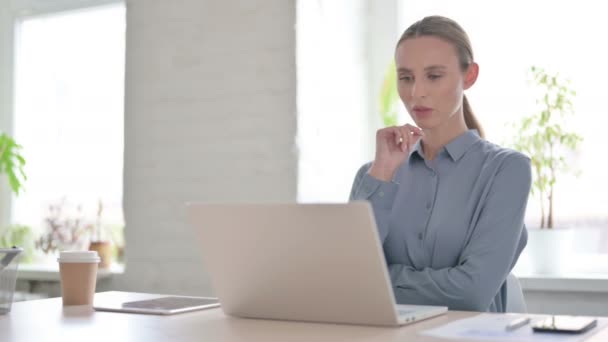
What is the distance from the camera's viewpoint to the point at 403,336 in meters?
1.40

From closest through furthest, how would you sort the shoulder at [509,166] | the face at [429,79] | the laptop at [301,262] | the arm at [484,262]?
the laptop at [301,262], the arm at [484,262], the shoulder at [509,166], the face at [429,79]

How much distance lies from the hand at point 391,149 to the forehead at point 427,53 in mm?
160

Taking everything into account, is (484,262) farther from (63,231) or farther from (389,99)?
(63,231)

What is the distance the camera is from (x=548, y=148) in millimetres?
3422

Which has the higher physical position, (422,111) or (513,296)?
(422,111)

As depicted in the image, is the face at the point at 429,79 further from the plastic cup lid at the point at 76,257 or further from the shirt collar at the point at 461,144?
the plastic cup lid at the point at 76,257

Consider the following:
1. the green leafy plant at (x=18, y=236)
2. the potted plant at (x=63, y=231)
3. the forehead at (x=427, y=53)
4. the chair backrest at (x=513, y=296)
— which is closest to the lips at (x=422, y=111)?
the forehead at (x=427, y=53)

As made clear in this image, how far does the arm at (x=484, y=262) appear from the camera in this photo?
194 centimetres

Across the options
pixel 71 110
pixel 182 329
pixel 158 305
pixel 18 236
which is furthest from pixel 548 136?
pixel 18 236

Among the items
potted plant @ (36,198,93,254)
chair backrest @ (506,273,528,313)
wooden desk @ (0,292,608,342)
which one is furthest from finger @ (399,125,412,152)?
potted plant @ (36,198,93,254)

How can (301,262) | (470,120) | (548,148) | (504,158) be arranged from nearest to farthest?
(301,262) → (504,158) → (470,120) → (548,148)

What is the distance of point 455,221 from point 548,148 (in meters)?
1.45

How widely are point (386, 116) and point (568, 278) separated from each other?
39.2 inches

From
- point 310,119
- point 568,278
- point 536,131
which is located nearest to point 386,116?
point 310,119
